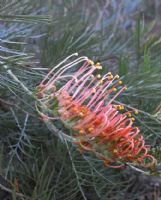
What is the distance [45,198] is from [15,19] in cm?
41

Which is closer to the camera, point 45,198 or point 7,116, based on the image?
point 45,198

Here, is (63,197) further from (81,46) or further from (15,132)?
(81,46)

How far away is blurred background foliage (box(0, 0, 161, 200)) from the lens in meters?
1.22

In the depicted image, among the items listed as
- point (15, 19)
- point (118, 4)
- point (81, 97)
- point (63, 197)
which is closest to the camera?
point (81, 97)

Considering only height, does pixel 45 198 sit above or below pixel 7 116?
below

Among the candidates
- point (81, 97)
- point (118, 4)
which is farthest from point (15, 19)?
point (118, 4)

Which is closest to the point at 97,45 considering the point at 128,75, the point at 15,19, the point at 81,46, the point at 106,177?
the point at 81,46

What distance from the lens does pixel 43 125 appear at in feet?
4.66

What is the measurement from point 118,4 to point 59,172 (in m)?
1.08

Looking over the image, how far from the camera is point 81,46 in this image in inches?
55.8

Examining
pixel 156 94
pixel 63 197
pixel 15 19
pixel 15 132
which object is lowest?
pixel 63 197

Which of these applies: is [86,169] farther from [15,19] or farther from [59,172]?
[15,19]

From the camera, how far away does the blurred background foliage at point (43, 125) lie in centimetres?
122

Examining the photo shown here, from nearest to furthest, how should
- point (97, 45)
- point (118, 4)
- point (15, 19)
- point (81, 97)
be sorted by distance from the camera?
point (81, 97) < point (15, 19) < point (97, 45) < point (118, 4)
